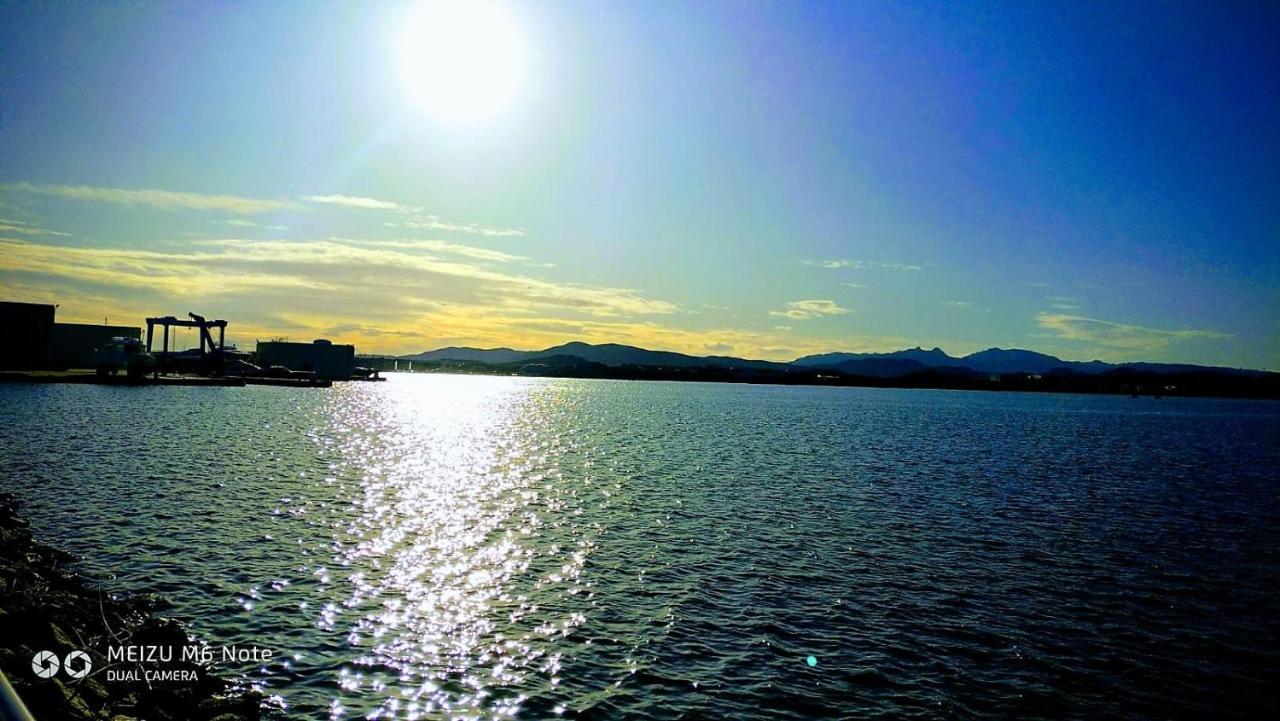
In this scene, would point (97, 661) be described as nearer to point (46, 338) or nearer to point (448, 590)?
point (448, 590)

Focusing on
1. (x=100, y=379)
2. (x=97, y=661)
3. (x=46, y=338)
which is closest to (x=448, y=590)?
(x=97, y=661)

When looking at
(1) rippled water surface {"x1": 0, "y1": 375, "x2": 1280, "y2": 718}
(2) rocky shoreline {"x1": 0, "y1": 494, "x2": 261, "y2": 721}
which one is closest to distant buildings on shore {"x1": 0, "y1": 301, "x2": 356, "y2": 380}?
(1) rippled water surface {"x1": 0, "y1": 375, "x2": 1280, "y2": 718}

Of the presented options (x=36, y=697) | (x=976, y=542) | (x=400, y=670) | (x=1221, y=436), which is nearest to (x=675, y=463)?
(x=976, y=542)

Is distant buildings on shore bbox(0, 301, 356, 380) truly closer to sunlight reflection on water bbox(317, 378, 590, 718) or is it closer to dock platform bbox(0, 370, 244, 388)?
dock platform bbox(0, 370, 244, 388)

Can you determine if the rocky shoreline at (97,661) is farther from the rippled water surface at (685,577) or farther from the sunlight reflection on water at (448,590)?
the sunlight reflection on water at (448,590)

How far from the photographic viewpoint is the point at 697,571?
24.6 meters

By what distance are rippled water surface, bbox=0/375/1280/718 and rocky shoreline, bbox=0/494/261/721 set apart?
1078 mm

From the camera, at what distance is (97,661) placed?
1530 centimetres

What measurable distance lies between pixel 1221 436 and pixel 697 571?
109m

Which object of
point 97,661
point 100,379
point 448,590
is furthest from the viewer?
point 100,379

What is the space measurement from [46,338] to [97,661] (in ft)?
533

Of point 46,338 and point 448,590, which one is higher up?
point 46,338

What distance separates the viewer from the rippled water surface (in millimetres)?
15844

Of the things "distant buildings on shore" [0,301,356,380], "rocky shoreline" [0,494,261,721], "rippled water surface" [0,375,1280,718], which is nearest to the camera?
"rocky shoreline" [0,494,261,721]
